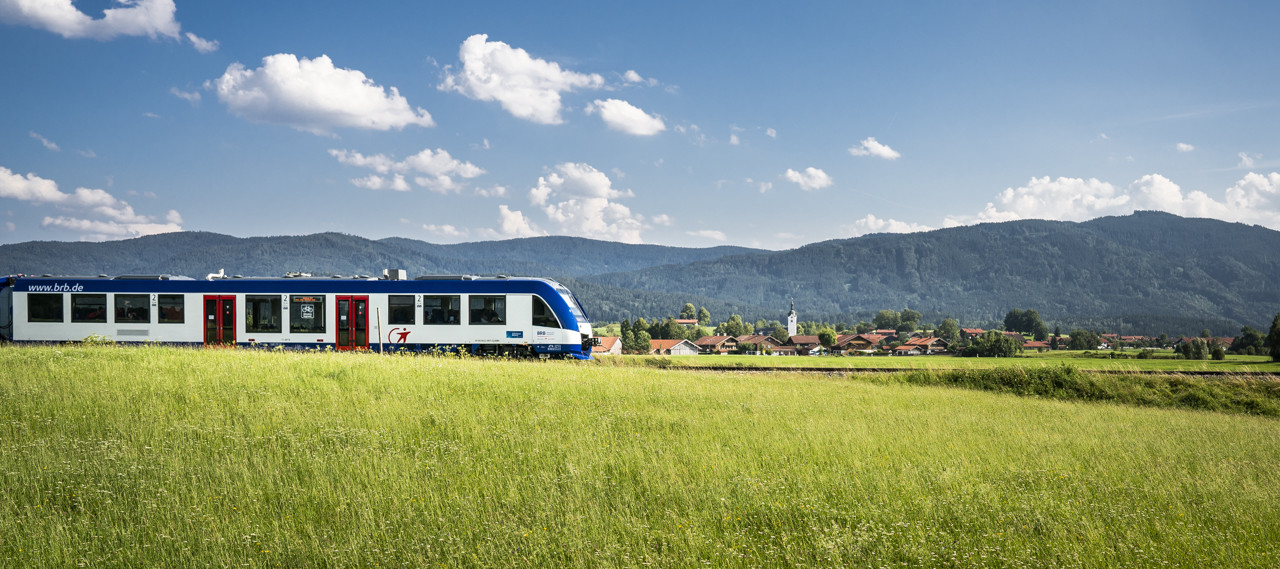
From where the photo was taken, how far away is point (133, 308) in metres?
25.9

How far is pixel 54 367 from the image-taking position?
16.0 meters

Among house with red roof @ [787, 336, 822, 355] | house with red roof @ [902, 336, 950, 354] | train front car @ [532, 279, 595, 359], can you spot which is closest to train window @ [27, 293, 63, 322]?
train front car @ [532, 279, 595, 359]

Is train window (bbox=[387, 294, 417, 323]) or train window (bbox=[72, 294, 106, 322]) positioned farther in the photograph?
train window (bbox=[72, 294, 106, 322])

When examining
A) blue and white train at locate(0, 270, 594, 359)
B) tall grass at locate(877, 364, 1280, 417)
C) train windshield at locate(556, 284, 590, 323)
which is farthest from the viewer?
train windshield at locate(556, 284, 590, 323)

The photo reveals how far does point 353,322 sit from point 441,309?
10.3 feet

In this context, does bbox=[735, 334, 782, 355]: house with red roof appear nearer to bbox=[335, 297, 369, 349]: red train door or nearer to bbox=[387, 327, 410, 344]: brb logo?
bbox=[387, 327, 410, 344]: brb logo

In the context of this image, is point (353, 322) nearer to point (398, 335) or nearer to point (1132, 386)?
point (398, 335)

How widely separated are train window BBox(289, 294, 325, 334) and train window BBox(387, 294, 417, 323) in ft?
7.78

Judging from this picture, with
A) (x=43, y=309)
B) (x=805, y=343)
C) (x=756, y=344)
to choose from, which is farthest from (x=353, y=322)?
(x=805, y=343)

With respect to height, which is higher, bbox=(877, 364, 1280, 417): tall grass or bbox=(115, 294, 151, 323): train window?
bbox=(115, 294, 151, 323): train window

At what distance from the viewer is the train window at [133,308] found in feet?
84.6

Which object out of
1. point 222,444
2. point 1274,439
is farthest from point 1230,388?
point 222,444

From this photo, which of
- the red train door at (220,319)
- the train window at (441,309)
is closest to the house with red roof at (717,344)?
the train window at (441,309)

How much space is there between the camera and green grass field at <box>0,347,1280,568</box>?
21.5 ft
